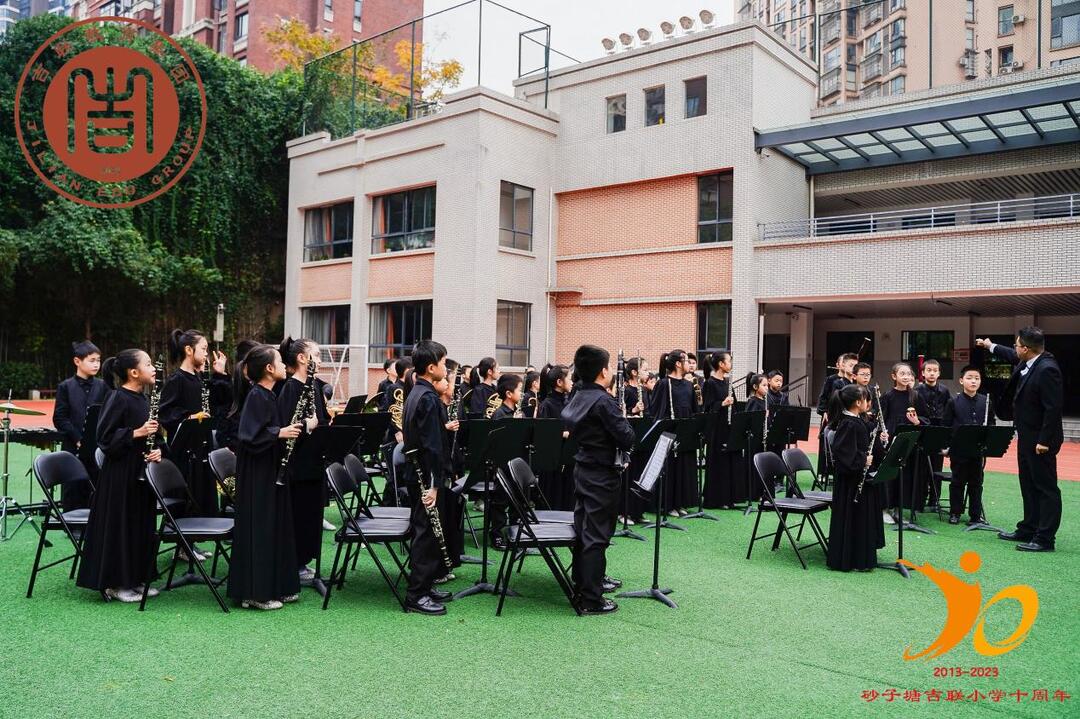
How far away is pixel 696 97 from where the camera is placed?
75.3 feet

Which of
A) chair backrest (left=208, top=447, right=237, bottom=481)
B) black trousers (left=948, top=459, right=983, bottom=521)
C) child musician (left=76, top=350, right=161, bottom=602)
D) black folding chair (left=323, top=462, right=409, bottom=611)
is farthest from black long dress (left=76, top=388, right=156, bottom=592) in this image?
black trousers (left=948, top=459, right=983, bottom=521)

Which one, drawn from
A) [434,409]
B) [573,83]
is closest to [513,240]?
[573,83]

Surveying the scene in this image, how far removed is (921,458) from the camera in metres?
10.5

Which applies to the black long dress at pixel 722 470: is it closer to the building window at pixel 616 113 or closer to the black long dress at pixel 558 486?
the black long dress at pixel 558 486

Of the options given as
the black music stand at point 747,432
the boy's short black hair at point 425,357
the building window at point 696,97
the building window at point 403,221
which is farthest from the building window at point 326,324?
the boy's short black hair at point 425,357

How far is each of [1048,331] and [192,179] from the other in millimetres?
28629

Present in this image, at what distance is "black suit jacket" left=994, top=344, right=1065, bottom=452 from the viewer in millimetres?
8367

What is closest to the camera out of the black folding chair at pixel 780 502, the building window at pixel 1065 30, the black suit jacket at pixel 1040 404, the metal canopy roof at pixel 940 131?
the black folding chair at pixel 780 502

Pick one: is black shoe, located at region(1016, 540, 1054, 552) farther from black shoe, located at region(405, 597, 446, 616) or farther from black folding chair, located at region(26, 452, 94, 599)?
black folding chair, located at region(26, 452, 94, 599)

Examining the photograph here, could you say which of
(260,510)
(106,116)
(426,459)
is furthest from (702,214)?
(106,116)

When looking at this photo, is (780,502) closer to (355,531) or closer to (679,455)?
(679,455)

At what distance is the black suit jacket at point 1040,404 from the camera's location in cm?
837

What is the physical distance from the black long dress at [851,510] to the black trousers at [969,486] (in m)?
3.02

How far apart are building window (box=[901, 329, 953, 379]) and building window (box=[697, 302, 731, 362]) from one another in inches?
364
